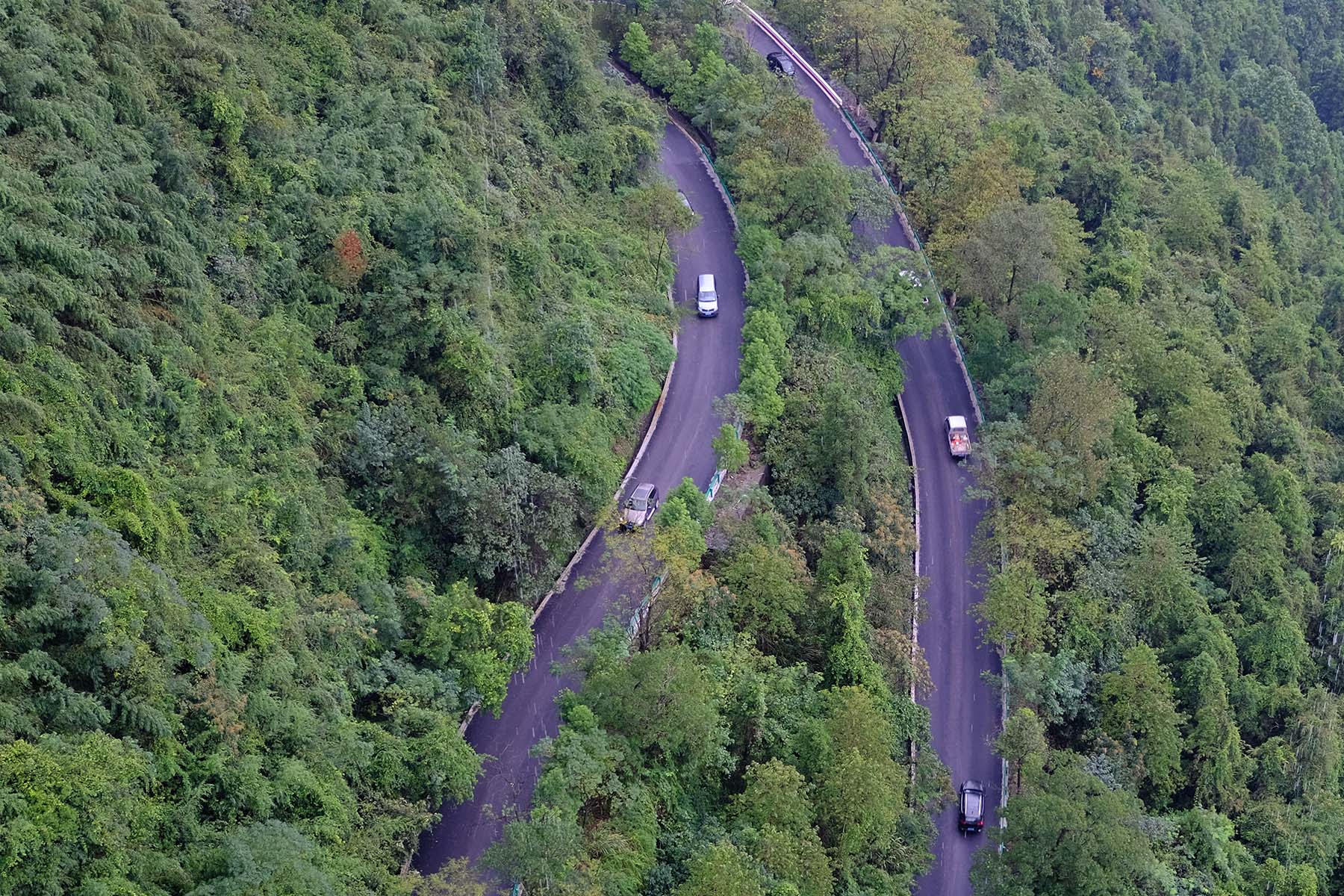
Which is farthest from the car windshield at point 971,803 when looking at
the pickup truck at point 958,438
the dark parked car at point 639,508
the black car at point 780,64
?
the black car at point 780,64

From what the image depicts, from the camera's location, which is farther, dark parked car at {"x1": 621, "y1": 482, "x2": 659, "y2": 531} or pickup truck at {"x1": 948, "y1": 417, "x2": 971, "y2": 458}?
pickup truck at {"x1": 948, "y1": 417, "x2": 971, "y2": 458}

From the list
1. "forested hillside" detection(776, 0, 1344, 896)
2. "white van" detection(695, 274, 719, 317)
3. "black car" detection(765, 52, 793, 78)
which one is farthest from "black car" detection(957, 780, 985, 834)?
"black car" detection(765, 52, 793, 78)

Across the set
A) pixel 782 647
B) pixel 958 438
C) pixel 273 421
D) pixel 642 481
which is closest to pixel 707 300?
pixel 642 481

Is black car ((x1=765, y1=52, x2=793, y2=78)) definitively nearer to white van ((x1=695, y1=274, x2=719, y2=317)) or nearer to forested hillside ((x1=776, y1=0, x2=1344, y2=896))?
forested hillside ((x1=776, y1=0, x2=1344, y2=896))

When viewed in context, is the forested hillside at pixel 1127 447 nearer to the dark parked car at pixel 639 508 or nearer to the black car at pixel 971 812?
the black car at pixel 971 812

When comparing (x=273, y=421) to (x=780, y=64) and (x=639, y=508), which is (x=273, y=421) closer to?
(x=639, y=508)

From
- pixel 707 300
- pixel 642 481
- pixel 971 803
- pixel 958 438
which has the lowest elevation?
pixel 971 803
